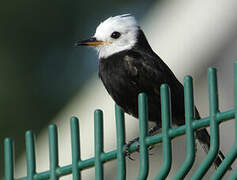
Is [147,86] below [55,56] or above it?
below

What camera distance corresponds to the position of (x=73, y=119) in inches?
126

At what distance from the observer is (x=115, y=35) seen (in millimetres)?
5230

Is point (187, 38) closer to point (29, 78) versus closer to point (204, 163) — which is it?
point (204, 163)

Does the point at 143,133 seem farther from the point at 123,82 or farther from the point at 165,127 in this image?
the point at 123,82

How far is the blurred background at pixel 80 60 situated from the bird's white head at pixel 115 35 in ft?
0.65

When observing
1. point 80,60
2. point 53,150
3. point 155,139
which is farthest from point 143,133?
point 80,60

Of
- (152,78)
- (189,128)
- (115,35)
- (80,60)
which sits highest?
(80,60)

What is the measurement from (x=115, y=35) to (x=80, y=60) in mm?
6836

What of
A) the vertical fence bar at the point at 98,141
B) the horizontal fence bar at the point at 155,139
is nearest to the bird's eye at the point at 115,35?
the horizontal fence bar at the point at 155,139

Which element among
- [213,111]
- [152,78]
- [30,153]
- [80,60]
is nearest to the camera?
[213,111]

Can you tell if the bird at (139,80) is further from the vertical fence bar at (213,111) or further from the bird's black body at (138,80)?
the vertical fence bar at (213,111)

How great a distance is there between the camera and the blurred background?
5668 millimetres

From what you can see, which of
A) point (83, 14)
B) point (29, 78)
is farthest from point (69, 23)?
point (29, 78)

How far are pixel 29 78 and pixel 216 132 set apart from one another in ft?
28.7
